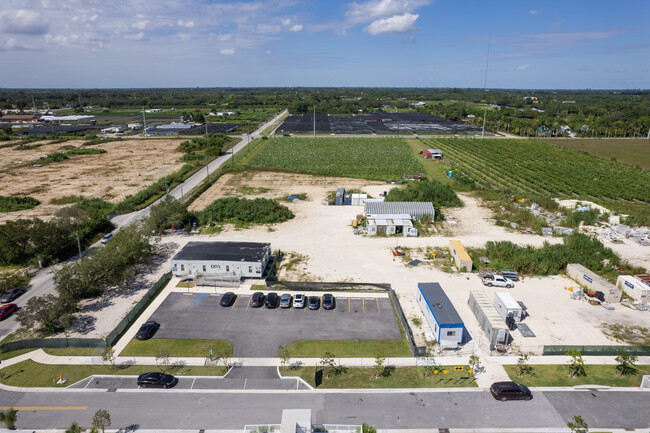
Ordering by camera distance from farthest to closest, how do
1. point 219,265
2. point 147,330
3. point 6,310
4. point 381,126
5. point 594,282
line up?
point 381,126
point 219,265
point 594,282
point 6,310
point 147,330

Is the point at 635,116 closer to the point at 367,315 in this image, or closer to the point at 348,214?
the point at 348,214

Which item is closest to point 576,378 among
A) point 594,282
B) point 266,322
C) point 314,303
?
point 594,282

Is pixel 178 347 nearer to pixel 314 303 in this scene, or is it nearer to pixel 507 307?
pixel 314 303

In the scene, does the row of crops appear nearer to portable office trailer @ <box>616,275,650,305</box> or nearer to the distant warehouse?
portable office trailer @ <box>616,275,650,305</box>

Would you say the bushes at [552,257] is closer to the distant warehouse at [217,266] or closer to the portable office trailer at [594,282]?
the portable office trailer at [594,282]

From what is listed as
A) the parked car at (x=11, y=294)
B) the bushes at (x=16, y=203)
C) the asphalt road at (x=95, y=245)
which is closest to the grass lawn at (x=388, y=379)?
the asphalt road at (x=95, y=245)

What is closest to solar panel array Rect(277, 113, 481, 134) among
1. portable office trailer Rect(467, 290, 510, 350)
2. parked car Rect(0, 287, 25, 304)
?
parked car Rect(0, 287, 25, 304)
